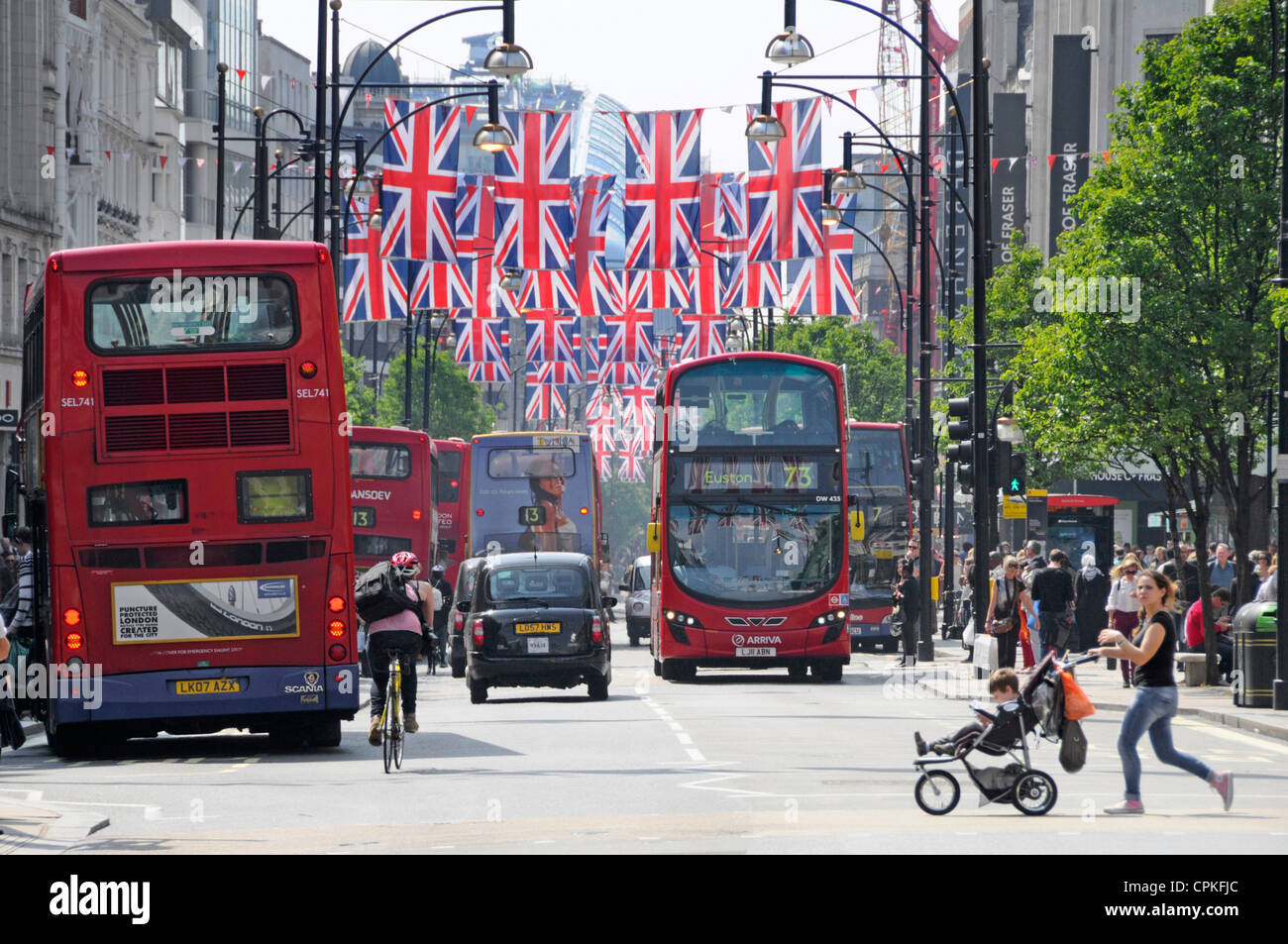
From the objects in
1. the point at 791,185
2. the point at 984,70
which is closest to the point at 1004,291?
the point at 791,185

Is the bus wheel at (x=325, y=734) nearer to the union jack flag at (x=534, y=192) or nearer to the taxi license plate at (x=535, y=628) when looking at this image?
the taxi license plate at (x=535, y=628)

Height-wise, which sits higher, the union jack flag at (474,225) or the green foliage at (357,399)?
the union jack flag at (474,225)

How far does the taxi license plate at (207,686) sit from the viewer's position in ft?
60.4

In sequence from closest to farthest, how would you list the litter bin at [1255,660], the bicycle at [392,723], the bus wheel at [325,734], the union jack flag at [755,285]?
the bicycle at [392,723], the bus wheel at [325,734], the litter bin at [1255,660], the union jack flag at [755,285]

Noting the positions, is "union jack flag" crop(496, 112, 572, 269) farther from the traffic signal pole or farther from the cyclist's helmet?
the cyclist's helmet

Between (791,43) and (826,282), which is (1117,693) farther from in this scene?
(826,282)

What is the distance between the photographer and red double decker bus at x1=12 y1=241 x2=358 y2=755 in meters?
18.1

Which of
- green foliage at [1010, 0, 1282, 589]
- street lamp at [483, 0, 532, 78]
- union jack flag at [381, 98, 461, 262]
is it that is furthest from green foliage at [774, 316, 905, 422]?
street lamp at [483, 0, 532, 78]

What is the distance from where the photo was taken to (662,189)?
4203 centimetres

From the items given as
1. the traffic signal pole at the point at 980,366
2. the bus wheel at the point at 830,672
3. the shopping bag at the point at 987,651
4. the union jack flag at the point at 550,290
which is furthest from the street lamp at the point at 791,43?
the union jack flag at the point at 550,290

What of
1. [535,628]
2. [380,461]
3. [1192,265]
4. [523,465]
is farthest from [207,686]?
[523,465]

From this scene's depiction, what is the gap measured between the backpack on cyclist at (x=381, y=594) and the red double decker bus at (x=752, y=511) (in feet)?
42.8

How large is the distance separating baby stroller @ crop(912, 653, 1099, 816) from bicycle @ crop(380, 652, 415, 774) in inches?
186

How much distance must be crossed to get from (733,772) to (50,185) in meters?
43.3
